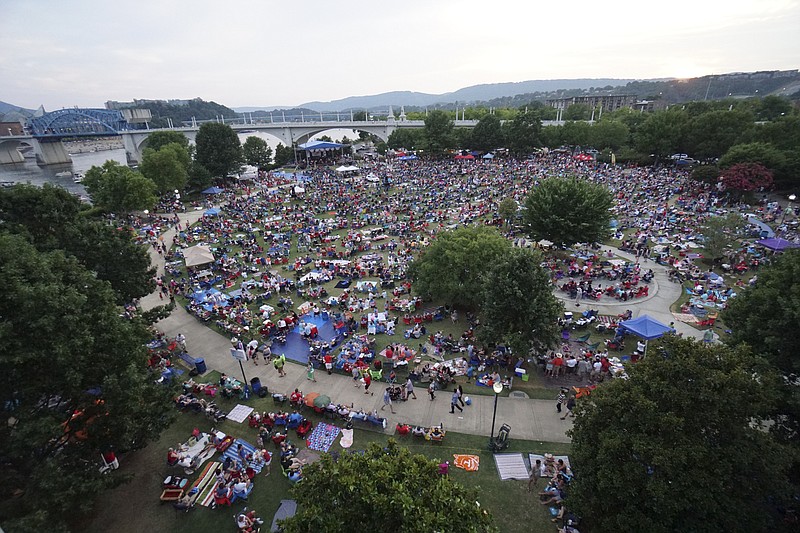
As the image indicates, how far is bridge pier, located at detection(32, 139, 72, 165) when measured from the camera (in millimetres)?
118625

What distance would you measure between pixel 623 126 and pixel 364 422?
84606 mm

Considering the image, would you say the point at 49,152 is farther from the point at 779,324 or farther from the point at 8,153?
the point at 779,324

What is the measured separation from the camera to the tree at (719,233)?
96.0ft

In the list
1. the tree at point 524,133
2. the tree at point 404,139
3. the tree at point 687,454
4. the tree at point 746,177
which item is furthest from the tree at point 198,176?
the tree at point 746,177

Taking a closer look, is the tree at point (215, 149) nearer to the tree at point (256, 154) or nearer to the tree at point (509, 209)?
the tree at point (256, 154)

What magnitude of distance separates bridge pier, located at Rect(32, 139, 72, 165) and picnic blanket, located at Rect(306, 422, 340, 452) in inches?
6029

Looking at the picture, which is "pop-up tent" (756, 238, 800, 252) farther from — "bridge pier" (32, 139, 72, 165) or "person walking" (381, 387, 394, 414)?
"bridge pier" (32, 139, 72, 165)

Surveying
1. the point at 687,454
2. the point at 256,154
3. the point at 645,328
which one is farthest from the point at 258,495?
the point at 256,154

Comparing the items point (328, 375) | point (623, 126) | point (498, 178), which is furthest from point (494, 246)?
point (623, 126)

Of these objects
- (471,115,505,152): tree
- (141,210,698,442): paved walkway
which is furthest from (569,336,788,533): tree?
(471,115,505,152): tree

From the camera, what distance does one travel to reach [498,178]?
6081 centimetres

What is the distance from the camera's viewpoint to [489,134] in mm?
80938

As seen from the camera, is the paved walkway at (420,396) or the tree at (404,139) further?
the tree at (404,139)

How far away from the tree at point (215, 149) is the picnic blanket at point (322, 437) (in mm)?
58516
